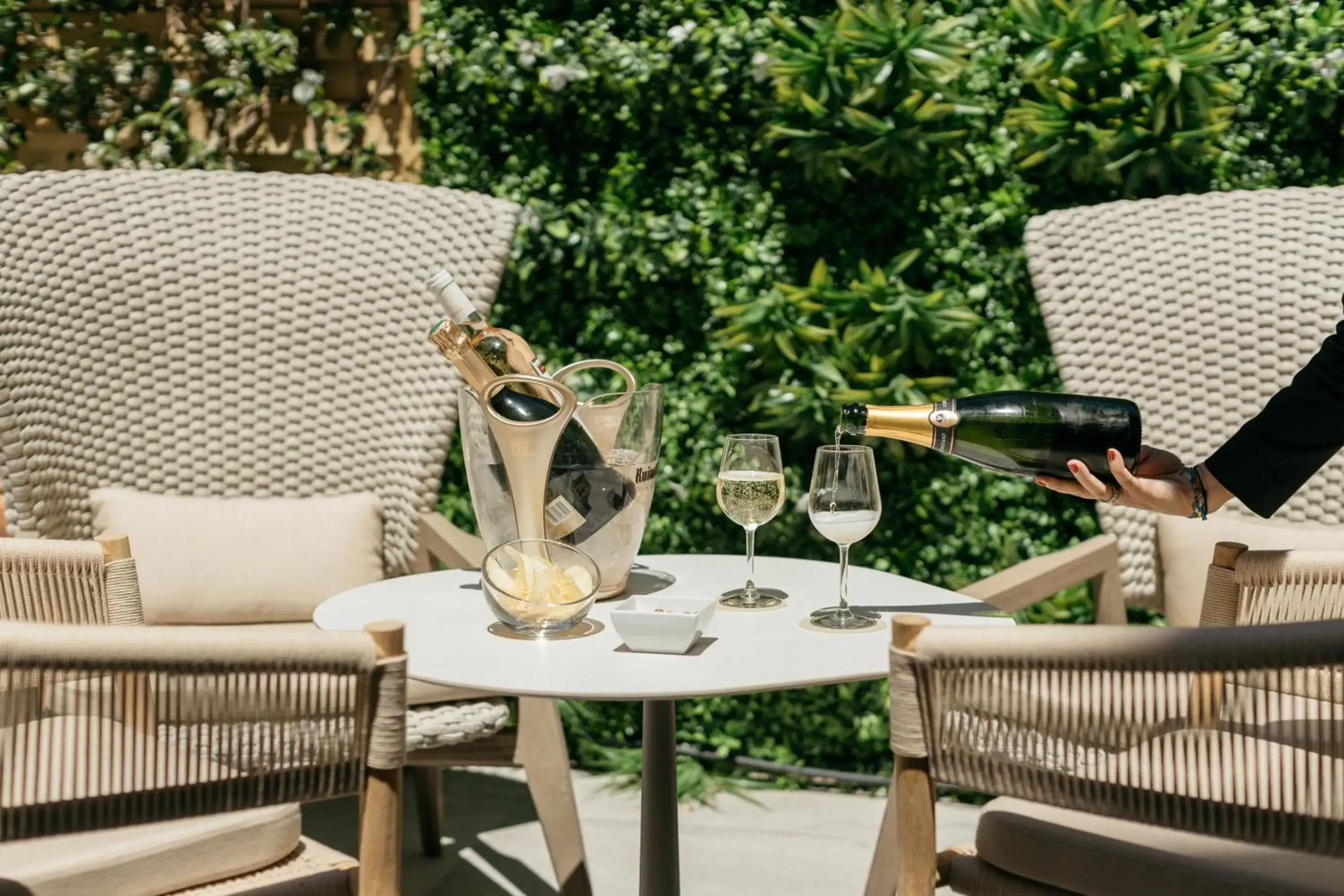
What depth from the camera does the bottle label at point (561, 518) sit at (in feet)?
4.46

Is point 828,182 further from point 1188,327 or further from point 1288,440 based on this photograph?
point 1288,440

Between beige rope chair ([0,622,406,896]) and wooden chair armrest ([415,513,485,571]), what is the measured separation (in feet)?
2.53

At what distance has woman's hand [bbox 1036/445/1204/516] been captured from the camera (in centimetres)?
134

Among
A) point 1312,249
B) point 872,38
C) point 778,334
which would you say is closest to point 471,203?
point 778,334

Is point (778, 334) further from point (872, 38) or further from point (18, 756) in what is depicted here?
point (18, 756)

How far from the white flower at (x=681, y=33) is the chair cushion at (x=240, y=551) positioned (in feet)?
3.91

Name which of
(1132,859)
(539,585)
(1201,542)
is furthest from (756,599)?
(1201,542)

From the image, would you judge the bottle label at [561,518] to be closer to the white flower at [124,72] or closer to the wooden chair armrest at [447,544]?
the wooden chair armrest at [447,544]

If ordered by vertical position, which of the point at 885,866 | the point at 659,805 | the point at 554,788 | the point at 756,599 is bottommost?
the point at 885,866

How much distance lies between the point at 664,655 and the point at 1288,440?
738 mm

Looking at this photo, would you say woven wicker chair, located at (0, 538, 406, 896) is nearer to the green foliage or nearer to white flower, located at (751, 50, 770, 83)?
white flower, located at (751, 50, 770, 83)

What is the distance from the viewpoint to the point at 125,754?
0.88 meters

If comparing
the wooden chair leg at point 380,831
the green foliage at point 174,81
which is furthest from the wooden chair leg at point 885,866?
the green foliage at point 174,81

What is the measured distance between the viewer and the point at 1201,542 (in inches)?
77.3
